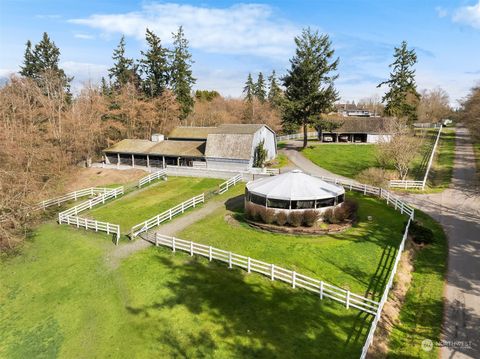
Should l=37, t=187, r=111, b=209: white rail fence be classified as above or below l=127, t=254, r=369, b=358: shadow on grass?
above

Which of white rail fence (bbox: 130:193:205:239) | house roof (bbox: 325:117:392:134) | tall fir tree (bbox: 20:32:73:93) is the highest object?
tall fir tree (bbox: 20:32:73:93)

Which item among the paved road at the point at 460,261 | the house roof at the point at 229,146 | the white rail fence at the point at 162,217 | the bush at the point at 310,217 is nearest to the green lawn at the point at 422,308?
the paved road at the point at 460,261

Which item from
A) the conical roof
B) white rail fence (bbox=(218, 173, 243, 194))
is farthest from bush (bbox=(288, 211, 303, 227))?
white rail fence (bbox=(218, 173, 243, 194))

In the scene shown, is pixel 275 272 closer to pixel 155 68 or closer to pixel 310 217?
pixel 310 217

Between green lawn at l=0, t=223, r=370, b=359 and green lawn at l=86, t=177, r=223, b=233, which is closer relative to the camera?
green lawn at l=0, t=223, r=370, b=359

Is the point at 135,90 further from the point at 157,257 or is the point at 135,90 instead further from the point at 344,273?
the point at 344,273

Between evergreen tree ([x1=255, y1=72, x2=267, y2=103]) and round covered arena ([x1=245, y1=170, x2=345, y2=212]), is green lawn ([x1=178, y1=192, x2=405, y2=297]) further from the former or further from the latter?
evergreen tree ([x1=255, y1=72, x2=267, y2=103])

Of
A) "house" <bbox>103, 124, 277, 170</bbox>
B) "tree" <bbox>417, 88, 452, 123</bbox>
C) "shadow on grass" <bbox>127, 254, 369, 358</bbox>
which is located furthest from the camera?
"tree" <bbox>417, 88, 452, 123</bbox>
